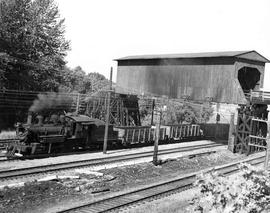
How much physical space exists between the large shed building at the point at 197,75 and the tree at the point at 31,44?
7.84 m

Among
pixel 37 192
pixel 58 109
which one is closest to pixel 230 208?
pixel 37 192

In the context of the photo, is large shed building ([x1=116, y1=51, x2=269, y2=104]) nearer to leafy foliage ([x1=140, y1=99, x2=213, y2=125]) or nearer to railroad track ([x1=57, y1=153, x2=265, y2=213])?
railroad track ([x1=57, y1=153, x2=265, y2=213])

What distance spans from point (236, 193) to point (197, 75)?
75.3ft

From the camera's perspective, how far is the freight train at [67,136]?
19047 millimetres

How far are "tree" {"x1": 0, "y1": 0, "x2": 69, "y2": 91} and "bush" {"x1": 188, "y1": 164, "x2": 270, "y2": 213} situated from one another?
25.8m

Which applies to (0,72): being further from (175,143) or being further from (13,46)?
(175,143)

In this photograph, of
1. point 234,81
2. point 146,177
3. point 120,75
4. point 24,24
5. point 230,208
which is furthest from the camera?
point 120,75

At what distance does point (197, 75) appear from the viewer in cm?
2938

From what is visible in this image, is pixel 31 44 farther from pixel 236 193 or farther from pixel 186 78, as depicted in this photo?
pixel 236 193

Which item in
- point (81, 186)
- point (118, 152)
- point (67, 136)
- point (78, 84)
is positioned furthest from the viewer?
point (78, 84)

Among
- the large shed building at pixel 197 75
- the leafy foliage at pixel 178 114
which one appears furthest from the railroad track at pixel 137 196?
the leafy foliage at pixel 178 114

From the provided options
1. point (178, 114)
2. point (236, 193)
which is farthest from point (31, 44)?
point (236, 193)

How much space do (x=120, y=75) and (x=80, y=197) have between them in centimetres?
2467

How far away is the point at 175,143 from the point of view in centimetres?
3195
